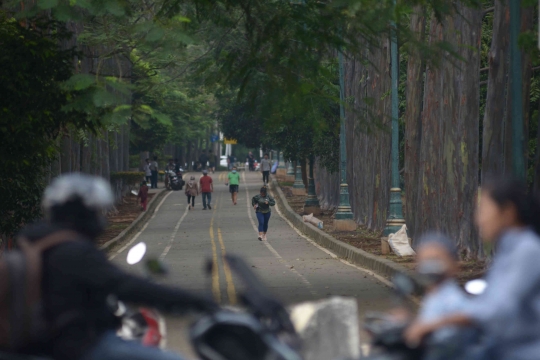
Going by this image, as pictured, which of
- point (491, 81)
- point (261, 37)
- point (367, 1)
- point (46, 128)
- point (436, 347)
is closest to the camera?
point (436, 347)

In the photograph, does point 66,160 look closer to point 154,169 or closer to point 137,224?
point 137,224

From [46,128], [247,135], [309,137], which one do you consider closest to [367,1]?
[46,128]

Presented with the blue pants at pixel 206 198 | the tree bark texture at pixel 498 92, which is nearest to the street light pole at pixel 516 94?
the tree bark texture at pixel 498 92

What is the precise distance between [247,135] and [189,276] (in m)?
44.0

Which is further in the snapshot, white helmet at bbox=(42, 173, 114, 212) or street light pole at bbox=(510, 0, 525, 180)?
street light pole at bbox=(510, 0, 525, 180)

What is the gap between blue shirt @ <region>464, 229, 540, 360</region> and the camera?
4488 mm

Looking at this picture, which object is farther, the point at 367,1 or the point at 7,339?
the point at 367,1

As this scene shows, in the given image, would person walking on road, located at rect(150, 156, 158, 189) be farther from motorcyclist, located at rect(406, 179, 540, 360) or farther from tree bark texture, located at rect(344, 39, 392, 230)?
motorcyclist, located at rect(406, 179, 540, 360)

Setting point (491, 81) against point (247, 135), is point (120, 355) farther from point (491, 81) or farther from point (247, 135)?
point (247, 135)

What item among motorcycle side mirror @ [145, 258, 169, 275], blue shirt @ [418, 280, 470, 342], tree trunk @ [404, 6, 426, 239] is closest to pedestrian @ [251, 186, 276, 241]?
tree trunk @ [404, 6, 426, 239]

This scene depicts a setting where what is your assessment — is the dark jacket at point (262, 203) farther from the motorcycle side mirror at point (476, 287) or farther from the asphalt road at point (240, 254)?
the motorcycle side mirror at point (476, 287)

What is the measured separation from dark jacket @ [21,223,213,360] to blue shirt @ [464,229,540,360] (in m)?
1.22

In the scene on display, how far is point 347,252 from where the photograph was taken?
26.9 m

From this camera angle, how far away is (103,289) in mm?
4637
